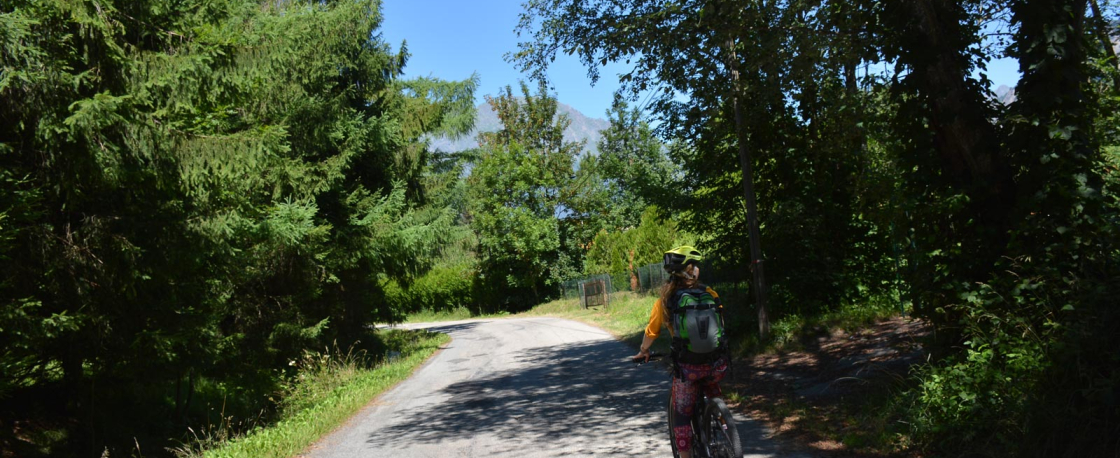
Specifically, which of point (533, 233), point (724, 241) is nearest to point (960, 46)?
point (724, 241)

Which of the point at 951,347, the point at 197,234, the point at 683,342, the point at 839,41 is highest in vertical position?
the point at 839,41

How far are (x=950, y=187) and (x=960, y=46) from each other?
1284 millimetres

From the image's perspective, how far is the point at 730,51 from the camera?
1074cm

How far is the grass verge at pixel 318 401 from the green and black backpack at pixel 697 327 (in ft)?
15.9

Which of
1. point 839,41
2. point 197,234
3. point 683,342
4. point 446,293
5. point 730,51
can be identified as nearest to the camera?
point 683,342

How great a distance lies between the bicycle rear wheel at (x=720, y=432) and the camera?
454cm

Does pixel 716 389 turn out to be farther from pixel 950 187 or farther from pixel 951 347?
pixel 950 187

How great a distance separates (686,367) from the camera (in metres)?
4.91

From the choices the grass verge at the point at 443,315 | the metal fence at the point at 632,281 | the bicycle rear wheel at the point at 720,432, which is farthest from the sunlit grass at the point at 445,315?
the bicycle rear wheel at the point at 720,432

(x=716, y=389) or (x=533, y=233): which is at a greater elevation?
(x=533, y=233)

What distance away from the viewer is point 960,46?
6.75m

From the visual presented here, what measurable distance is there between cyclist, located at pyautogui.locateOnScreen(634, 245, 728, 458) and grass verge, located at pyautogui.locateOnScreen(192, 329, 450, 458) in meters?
4.66

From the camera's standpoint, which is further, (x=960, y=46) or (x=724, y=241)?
(x=724, y=241)

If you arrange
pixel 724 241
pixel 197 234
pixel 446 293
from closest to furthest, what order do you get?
pixel 197 234, pixel 724 241, pixel 446 293
